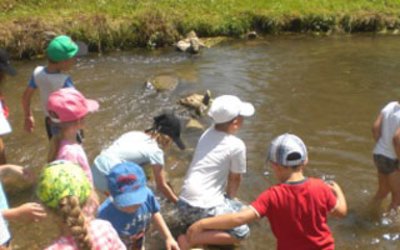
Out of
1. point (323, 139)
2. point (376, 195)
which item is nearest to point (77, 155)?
point (376, 195)

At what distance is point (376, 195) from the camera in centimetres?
652

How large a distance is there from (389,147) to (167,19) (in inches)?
397

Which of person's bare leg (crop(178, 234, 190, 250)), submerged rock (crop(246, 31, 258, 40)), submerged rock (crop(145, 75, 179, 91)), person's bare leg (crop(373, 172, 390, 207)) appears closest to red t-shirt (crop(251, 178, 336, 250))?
person's bare leg (crop(178, 234, 190, 250))

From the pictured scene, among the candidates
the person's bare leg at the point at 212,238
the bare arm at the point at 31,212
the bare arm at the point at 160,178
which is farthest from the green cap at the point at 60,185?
the person's bare leg at the point at 212,238

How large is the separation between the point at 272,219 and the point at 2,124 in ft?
7.30

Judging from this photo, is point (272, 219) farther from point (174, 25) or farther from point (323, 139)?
point (174, 25)

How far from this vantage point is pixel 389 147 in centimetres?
589

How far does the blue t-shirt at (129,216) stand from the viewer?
14.0 ft

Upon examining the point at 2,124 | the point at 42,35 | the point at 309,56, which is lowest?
the point at 309,56

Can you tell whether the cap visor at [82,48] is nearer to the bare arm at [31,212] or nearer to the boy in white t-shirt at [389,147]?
the boy in white t-shirt at [389,147]

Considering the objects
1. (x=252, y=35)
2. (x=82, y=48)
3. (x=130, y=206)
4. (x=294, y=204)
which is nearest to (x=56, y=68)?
(x=130, y=206)

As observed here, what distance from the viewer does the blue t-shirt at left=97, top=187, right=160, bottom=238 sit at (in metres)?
4.26

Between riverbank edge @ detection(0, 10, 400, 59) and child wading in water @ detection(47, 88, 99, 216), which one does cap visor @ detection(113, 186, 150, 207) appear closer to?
child wading in water @ detection(47, 88, 99, 216)

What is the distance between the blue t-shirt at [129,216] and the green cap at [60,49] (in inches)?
85.3
